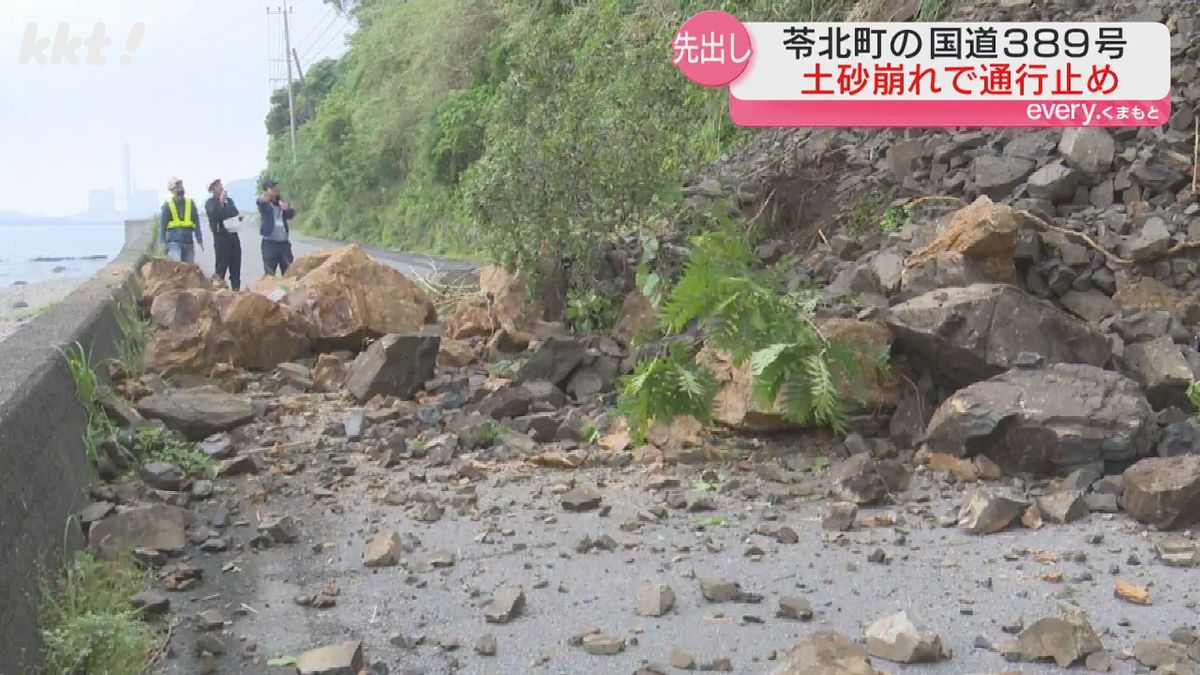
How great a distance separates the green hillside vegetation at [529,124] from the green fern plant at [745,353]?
8.34 feet

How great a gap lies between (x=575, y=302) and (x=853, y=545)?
4.28m

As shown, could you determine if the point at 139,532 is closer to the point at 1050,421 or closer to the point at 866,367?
the point at 866,367

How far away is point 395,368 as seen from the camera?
7.08m

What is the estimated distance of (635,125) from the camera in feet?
26.6

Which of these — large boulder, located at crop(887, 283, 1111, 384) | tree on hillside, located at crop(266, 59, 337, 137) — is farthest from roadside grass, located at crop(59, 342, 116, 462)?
tree on hillside, located at crop(266, 59, 337, 137)

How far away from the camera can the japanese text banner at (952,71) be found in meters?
6.74

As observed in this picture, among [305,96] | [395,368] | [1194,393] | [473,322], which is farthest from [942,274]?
[305,96]

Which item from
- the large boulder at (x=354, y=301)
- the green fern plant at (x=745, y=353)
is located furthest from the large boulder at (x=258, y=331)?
the green fern plant at (x=745, y=353)

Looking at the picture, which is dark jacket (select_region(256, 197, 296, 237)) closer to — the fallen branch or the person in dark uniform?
the person in dark uniform

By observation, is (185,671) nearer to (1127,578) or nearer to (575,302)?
(1127,578)

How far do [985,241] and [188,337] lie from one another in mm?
→ 5315

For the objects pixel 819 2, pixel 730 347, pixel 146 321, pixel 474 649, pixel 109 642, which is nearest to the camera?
pixel 109 642

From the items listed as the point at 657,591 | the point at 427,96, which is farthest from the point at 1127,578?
the point at 427,96

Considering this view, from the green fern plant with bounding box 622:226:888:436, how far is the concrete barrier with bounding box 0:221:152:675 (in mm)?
2516
